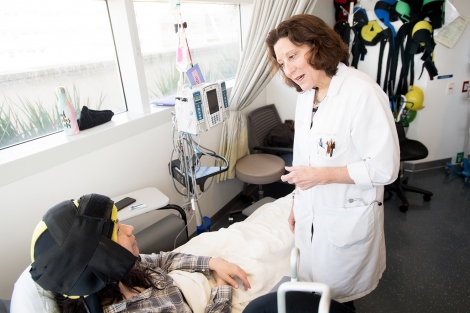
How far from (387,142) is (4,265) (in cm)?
164

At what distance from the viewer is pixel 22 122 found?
5.21 feet

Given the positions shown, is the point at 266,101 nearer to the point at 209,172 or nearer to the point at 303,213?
the point at 209,172

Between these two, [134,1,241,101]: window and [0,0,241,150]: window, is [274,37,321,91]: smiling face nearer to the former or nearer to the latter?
[134,1,241,101]: window

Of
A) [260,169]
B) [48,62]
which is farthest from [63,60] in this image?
[260,169]

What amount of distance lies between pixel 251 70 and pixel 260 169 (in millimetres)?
801

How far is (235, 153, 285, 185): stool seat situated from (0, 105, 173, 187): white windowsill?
2.88 ft

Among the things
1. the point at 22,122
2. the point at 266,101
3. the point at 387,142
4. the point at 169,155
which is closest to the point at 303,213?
the point at 387,142

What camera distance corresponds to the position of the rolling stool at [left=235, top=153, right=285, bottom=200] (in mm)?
2504

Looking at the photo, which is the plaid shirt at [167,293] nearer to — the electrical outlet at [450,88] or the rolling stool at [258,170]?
the rolling stool at [258,170]

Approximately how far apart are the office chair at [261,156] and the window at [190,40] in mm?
555

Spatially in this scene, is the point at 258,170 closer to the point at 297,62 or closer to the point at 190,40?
the point at 190,40

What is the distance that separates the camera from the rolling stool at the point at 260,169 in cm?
250

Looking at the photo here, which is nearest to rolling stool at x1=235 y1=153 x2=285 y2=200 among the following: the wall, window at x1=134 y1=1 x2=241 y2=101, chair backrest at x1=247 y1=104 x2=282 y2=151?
chair backrest at x1=247 y1=104 x2=282 y2=151

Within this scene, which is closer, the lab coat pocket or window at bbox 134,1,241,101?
the lab coat pocket
